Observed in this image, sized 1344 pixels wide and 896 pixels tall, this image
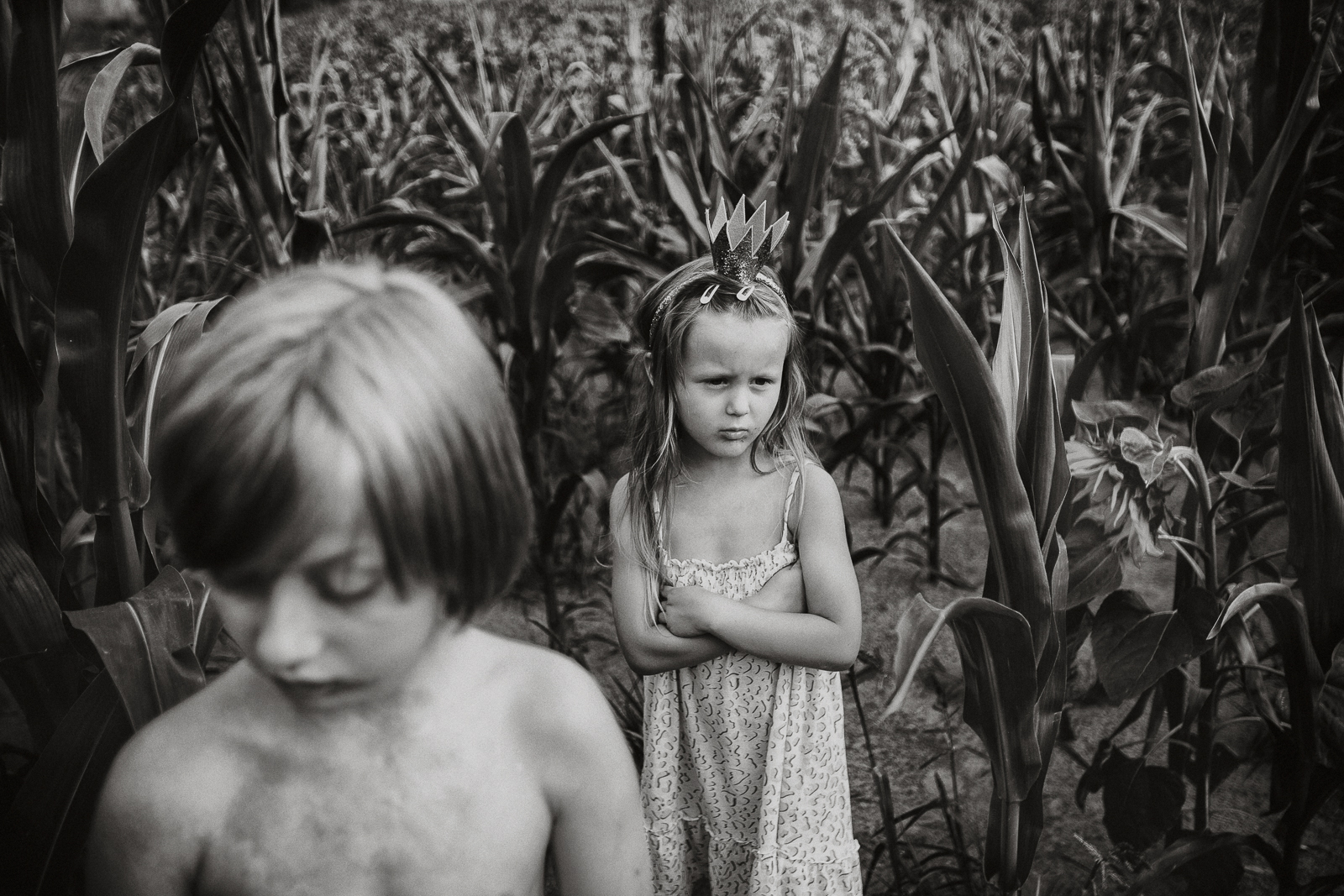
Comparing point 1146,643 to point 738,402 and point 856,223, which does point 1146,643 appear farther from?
point 856,223

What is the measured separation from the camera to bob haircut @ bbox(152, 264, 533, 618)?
0.43 meters

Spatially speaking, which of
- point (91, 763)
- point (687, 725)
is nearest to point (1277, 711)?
point (687, 725)

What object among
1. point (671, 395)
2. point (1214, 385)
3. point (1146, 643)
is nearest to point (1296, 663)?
point (1146, 643)

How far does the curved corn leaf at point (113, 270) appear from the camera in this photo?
2.64 feet

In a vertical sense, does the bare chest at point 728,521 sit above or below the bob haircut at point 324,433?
below

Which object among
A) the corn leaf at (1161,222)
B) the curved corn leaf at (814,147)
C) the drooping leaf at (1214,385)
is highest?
the curved corn leaf at (814,147)

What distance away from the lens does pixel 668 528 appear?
102cm

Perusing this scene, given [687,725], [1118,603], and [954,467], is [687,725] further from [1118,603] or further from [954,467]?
[954,467]

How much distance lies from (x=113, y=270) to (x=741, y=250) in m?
0.57

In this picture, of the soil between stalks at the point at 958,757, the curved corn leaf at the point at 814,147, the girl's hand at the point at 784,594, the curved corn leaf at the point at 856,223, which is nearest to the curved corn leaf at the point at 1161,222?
the curved corn leaf at the point at 856,223

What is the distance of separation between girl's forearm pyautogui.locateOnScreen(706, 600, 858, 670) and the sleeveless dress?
0.06 metres

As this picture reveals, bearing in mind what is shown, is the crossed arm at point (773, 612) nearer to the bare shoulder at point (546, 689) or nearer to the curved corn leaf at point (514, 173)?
the bare shoulder at point (546, 689)

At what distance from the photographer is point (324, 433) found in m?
0.44

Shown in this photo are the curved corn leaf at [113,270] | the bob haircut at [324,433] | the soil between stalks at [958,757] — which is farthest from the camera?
the soil between stalks at [958,757]
